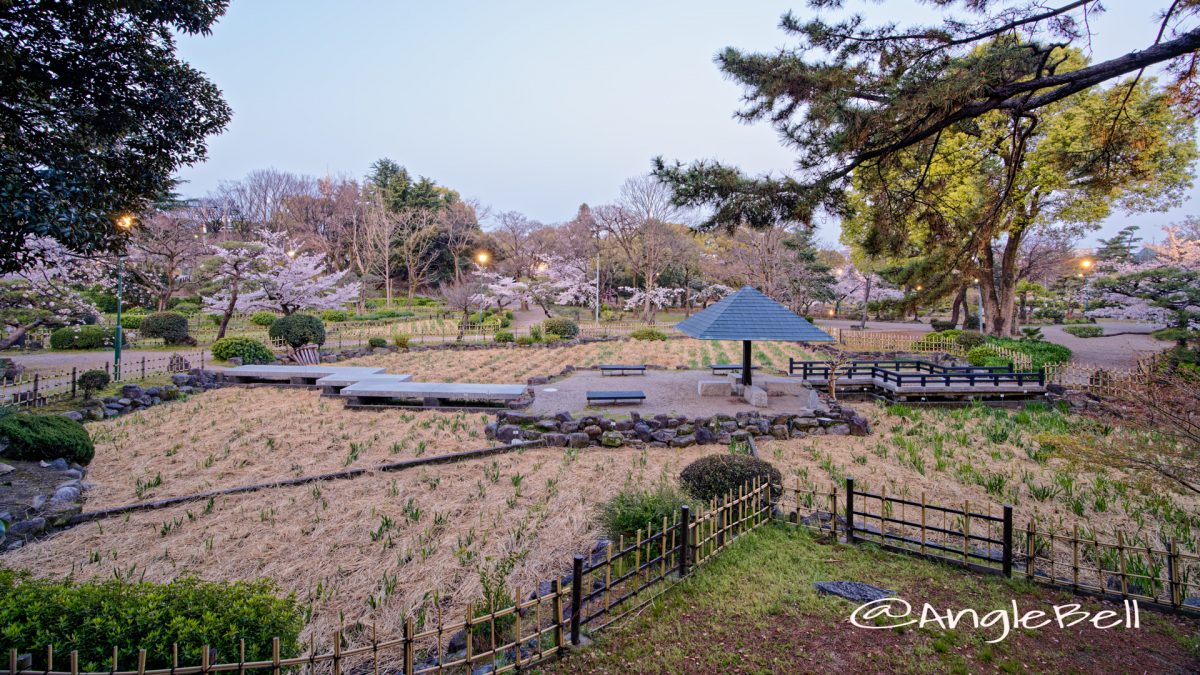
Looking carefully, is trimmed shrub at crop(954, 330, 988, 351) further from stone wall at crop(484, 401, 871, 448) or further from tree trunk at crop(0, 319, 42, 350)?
tree trunk at crop(0, 319, 42, 350)

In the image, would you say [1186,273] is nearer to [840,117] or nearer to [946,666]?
[840,117]

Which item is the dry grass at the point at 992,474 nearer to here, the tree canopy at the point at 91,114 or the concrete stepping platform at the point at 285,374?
the tree canopy at the point at 91,114

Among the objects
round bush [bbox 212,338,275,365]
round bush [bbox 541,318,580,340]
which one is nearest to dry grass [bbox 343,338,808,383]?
round bush [bbox 541,318,580,340]

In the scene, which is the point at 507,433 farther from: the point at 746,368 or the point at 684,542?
the point at 746,368

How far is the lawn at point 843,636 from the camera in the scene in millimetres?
3424

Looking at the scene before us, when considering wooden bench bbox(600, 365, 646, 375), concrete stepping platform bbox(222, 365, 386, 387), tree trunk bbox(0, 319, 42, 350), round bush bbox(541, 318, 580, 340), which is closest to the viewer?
concrete stepping platform bbox(222, 365, 386, 387)

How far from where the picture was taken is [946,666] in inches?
134

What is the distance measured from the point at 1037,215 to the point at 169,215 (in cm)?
4488

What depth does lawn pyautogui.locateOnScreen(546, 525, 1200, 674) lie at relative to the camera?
3424mm

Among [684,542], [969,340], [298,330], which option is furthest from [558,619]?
[969,340]

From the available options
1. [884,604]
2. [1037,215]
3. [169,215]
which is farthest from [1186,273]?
[169,215]

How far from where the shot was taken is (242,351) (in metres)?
18.1

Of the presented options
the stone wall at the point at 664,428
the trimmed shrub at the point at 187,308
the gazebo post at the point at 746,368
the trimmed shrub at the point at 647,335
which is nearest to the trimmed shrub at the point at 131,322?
the trimmed shrub at the point at 187,308

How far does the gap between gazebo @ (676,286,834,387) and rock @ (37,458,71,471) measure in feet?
37.5
